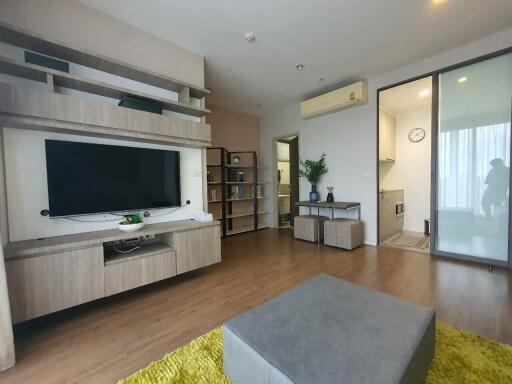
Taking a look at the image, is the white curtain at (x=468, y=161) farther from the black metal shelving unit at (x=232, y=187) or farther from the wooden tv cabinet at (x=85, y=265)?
the wooden tv cabinet at (x=85, y=265)

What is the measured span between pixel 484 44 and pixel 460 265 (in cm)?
277

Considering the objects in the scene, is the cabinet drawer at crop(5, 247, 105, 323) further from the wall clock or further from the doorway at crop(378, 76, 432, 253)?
the wall clock

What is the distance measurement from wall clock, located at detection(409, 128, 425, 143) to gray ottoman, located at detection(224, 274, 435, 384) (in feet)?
14.8

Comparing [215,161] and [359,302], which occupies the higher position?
[215,161]

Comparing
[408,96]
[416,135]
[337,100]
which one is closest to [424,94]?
[408,96]

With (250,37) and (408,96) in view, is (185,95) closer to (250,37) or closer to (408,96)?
(250,37)

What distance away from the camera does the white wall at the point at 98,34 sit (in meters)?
1.86

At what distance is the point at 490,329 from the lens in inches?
62.4

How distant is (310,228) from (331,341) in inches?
121

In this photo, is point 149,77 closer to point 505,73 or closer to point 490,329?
point 490,329

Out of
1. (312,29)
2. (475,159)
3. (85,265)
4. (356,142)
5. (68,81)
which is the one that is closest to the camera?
(85,265)

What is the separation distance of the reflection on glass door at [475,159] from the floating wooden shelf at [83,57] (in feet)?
11.3

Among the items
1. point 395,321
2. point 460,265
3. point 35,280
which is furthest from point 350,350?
point 460,265

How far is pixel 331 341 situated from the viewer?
3.33 feet
